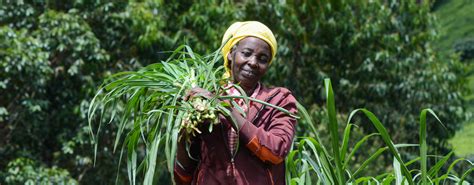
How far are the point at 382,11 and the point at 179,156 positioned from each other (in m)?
8.20

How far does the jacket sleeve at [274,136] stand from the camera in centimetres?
347

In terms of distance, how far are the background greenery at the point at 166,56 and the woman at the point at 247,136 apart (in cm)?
480

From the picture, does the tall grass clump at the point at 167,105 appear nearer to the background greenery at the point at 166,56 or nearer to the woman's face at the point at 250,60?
the woman's face at the point at 250,60

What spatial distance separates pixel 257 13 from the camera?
11.0 meters

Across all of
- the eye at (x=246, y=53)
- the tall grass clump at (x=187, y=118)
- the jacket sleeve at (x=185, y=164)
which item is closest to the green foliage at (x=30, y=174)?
the tall grass clump at (x=187, y=118)

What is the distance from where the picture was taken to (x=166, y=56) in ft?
33.4

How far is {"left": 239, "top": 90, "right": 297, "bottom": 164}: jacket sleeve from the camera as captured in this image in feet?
11.4

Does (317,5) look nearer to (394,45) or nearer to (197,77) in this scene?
(394,45)

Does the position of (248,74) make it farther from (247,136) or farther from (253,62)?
(247,136)

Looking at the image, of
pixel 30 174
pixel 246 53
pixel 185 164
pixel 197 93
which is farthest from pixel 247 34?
pixel 30 174

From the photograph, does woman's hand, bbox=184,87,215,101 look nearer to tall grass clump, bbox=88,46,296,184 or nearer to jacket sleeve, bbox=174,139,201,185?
tall grass clump, bbox=88,46,296,184

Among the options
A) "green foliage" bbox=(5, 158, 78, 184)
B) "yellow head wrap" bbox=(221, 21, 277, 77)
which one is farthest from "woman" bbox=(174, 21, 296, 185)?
"green foliage" bbox=(5, 158, 78, 184)

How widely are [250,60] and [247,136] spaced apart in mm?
317

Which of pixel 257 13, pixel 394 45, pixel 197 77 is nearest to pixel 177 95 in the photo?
pixel 197 77
